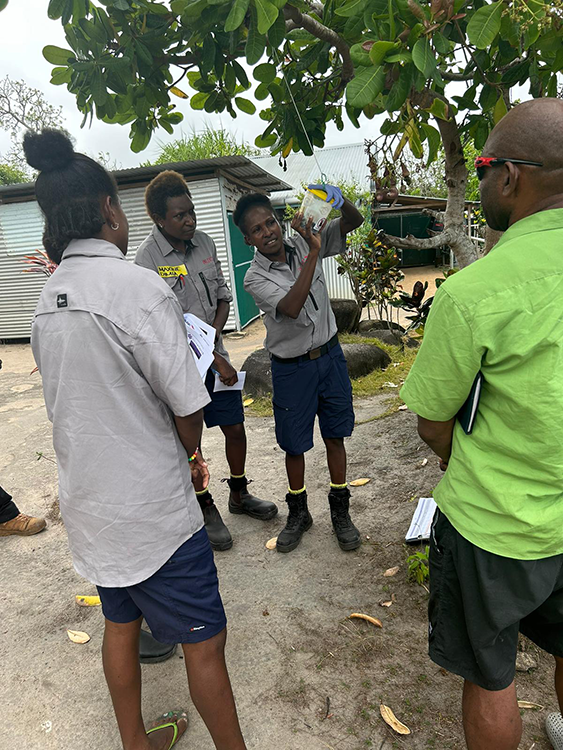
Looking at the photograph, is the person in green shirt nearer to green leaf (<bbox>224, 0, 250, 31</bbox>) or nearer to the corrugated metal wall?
green leaf (<bbox>224, 0, 250, 31</bbox>)

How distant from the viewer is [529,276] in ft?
3.70

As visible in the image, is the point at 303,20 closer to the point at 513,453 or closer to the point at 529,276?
the point at 529,276

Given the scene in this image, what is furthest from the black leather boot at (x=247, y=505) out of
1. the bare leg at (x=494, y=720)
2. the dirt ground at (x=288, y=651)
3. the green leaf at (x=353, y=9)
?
the green leaf at (x=353, y=9)

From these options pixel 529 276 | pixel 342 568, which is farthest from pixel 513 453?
pixel 342 568

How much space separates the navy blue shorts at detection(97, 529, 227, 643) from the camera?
1510 mm

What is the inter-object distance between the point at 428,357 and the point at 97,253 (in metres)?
0.97

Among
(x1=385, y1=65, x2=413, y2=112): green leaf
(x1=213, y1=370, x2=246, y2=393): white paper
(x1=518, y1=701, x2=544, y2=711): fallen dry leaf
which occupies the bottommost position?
(x1=518, y1=701, x2=544, y2=711): fallen dry leaf

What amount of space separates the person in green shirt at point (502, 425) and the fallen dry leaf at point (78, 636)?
183cm

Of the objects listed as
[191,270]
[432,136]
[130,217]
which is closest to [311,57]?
[432,136]

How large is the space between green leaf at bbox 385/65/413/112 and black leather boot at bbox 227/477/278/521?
99.2 inches

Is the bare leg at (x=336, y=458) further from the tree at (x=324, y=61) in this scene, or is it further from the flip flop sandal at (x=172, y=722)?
the flip flop sandal at (x=172, y=722)

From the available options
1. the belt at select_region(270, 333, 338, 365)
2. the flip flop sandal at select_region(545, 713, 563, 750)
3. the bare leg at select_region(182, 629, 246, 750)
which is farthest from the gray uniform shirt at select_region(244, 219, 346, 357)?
the flip flop sandal at select_region(545, 713, 563, 750)

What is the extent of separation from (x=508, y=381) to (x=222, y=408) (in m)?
2.22

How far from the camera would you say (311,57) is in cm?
234
